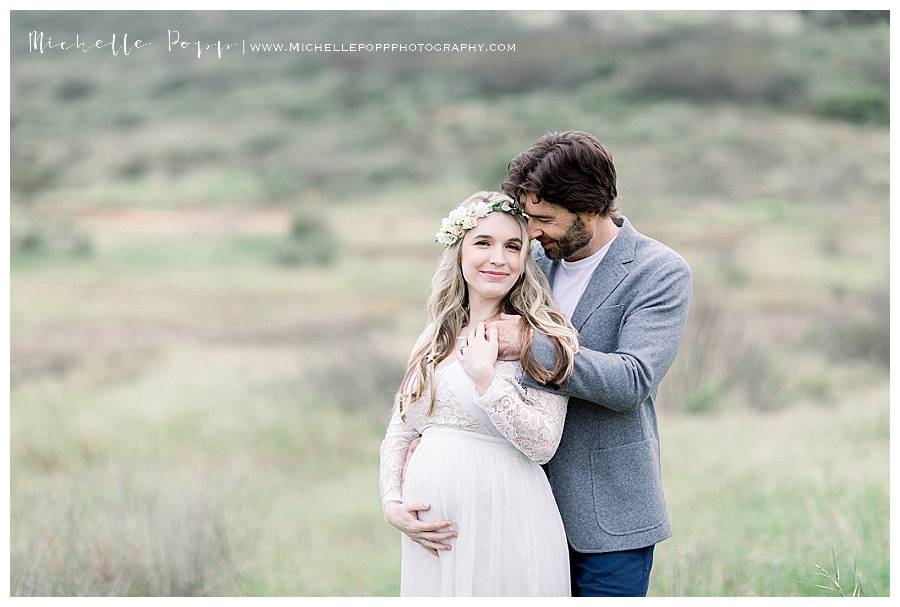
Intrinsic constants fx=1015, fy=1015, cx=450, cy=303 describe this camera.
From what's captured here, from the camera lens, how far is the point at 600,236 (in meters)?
3.10

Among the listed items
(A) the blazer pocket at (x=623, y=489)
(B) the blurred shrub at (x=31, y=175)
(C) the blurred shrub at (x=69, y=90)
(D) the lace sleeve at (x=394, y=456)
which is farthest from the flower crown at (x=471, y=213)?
(C) the blurred shrub at (x=69, y=90)

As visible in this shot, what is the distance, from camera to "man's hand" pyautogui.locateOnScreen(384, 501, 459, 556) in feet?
9.86

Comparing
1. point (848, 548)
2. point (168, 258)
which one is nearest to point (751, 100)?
point (168, 258)

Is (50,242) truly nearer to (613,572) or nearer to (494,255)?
(494,255)

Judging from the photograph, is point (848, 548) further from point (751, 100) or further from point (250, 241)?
point (751, 100)

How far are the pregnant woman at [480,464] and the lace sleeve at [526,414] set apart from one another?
0.01m

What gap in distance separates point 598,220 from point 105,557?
11.1 ft

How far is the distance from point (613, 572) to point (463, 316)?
89 centimetres

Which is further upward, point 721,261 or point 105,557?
point 721,261

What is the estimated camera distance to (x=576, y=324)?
3.04m

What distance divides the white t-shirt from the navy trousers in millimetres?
722

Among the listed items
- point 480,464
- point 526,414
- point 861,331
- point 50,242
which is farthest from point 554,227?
point 50,242

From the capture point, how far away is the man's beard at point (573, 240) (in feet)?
9.98

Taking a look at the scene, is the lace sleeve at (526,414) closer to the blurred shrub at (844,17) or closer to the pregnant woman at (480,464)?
the pregnant woman at (480,464)
